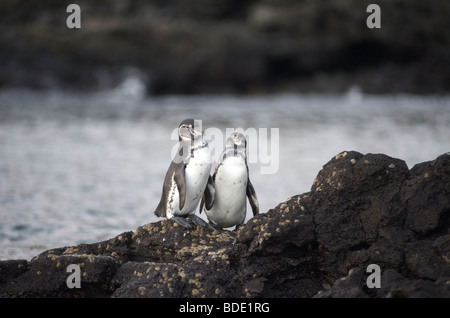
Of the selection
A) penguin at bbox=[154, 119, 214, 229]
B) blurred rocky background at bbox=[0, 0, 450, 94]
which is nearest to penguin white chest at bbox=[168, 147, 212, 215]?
penguin at bbox=[154, 119, 214, 229]

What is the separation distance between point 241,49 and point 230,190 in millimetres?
23726

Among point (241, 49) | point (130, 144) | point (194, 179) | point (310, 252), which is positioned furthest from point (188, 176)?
point (241, 49)

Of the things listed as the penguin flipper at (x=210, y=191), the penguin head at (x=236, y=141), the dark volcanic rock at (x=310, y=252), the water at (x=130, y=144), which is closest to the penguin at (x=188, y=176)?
the penguin flipper at (x=210, y=191)

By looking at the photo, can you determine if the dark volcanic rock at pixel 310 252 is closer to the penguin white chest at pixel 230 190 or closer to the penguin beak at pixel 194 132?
the penguin white chest at pixel 230 190

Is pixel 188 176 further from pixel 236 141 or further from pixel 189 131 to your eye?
pixel 236 141

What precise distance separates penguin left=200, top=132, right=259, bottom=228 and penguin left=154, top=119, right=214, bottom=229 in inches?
6.5

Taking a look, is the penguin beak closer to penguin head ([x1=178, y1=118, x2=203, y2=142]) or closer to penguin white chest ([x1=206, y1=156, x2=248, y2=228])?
penguin head ([x1=178, y1=118, x2=203, y2=142])

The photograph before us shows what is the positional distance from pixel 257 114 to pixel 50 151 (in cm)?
873

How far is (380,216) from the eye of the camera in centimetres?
458

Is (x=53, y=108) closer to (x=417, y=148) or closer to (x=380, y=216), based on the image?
(x=417, y=148)

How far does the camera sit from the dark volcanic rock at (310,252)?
434cm

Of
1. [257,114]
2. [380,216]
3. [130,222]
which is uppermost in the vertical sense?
[257,114]

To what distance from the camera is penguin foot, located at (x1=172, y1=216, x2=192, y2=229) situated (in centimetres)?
546
